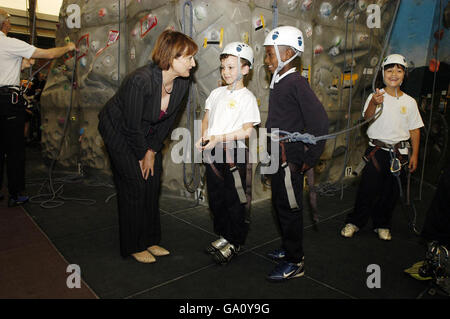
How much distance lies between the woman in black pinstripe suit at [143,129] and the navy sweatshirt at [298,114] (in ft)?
2.19

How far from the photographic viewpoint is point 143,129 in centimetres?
218

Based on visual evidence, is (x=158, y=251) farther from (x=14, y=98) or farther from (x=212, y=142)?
(x=14, y=98)

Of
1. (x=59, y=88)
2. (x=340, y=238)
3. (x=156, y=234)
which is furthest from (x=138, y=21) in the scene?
(x=340, y=238)

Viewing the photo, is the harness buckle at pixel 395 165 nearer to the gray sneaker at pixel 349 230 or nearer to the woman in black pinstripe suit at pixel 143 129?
the gray sneaker at pixel 349 230

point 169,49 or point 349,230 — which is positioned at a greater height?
point 169,49

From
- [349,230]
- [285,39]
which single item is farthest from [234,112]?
[349,230]

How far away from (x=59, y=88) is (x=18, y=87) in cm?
184

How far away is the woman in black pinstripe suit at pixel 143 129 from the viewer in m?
2.03

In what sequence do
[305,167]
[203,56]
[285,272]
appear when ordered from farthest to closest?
1. [203,56]
2. [285,272]
3. [305,167]

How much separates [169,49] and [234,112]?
0.64 metres

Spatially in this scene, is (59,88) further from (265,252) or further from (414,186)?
(414,186)

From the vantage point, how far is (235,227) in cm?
238

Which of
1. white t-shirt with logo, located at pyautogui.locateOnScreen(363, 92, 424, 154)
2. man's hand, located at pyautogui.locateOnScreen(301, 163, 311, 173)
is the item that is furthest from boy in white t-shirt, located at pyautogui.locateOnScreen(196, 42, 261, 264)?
white t-shirt with logo, located at pyautogui.locateOnScreen(363, 92, 424, 154)

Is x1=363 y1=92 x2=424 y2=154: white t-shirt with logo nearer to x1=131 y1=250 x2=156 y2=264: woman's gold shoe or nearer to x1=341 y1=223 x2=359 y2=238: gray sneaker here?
x1=341 y1=223 x2=359 y2=238: gray sneaker
